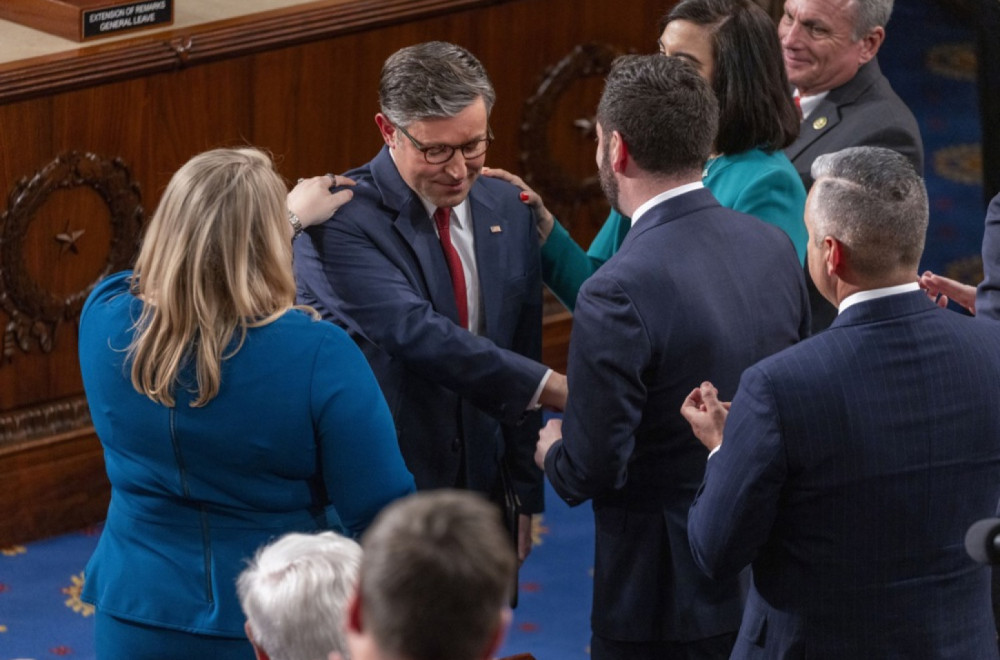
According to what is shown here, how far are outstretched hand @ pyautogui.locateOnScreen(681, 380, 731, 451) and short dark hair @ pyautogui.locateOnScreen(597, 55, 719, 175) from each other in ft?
1.34

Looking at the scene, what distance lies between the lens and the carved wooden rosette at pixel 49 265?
426 cm

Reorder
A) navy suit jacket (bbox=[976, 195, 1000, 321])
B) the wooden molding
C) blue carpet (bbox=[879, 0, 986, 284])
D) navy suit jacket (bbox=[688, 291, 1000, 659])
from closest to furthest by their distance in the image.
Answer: navy suit jacket (bbox=[688, 291, 1000, 659]) → navy suit jacket (bbox=[976, 195, 1000, 321]) → the wooden molding → blue carpet (bbox=[879, 0, 986, 284])

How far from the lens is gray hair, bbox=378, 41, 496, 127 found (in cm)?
297

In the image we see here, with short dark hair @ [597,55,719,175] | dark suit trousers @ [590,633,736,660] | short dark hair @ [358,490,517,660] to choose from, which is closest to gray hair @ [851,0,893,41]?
short dark hair @ [597,55,719,175]

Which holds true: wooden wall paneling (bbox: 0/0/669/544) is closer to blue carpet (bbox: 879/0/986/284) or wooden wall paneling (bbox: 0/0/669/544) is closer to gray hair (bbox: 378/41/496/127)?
gray hair (bbox: 378/41/496/127)

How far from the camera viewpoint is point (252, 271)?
2330mm

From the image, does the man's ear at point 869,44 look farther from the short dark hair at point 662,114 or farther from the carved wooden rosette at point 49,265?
the carved wooden rosette at point 49,265

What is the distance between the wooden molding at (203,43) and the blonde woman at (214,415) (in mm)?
1945

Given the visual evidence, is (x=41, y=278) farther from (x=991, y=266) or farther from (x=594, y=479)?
(x=991, y=266)

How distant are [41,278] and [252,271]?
224 centimetres

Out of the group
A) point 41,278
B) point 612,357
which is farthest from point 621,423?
point 41,278

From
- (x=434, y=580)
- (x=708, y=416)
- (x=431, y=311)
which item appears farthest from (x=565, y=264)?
(x=434, y=580)

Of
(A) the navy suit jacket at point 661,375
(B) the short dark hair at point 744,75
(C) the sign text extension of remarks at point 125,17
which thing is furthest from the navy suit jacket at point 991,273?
(C) the sign text extension of remarks at point 125,17

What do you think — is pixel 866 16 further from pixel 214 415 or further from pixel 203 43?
pixel 214 415
